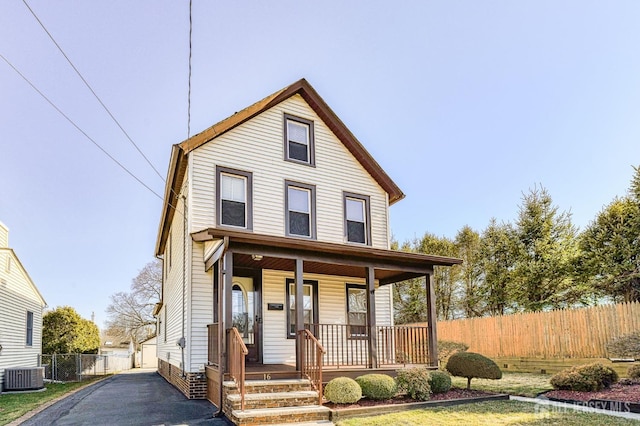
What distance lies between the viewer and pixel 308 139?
14.6 meters

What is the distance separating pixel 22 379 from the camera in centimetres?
1623

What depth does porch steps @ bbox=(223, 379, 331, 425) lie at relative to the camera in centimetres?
820

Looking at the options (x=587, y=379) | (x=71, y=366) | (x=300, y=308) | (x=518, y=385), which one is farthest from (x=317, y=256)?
(x=71, y=366)

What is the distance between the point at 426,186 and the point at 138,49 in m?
18.5

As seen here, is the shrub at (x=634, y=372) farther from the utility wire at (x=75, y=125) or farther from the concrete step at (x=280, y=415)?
the utility wire at (x=75, y=125)

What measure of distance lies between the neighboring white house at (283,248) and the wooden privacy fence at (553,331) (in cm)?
553

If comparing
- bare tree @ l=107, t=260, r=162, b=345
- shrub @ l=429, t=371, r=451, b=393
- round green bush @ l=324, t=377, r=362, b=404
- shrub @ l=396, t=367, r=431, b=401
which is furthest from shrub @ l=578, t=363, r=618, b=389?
bare tree @ l=107, t=260, r=162, b=345

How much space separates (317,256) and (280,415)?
3680 mm

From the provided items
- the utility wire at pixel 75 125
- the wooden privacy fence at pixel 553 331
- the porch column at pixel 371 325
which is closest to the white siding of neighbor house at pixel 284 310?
the porch column at pixel 371 325

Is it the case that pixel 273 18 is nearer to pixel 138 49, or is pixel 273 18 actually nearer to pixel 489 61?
pixel 138 49

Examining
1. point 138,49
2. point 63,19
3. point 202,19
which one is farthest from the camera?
point 138,49

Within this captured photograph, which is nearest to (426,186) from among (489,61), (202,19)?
(489,61)

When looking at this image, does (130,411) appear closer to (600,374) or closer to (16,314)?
(600,374)

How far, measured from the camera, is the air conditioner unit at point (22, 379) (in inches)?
631
